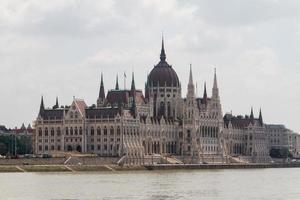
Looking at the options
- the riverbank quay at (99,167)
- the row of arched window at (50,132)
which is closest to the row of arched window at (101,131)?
the row of arched window at (50,132)

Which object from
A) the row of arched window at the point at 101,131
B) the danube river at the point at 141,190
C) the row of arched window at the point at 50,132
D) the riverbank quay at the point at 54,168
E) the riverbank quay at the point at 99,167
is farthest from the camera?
the row of arched window at the point at 50,132

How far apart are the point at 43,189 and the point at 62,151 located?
86.8 meters

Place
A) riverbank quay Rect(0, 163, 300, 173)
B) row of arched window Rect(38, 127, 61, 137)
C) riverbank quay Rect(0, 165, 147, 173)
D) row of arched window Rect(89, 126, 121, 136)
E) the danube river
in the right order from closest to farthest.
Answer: the danube river, riverbank quay Rect(0, 165, 147, 173), riverbank quay Rect(0, 163, 300, 173), row of arched window Rect(89, 126, 121, 136), row of arched window Rect(38, 127, 61, 137)

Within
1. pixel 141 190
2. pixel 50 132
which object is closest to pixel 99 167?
pixel 50 132

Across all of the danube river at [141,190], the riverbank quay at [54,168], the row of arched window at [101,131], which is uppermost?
the row of arched window at [101,131]

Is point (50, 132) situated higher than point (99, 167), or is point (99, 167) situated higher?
point (50, 132)

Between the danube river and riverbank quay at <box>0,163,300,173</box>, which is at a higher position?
riverbank quay at <box>0,163,300,173</box>

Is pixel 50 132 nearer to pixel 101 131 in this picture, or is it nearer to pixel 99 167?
pixel 101 131

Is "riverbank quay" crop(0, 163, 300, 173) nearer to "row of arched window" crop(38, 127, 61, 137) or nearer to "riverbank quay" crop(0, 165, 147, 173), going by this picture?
"riverbank quay" crop(0, 165, 147, 173)

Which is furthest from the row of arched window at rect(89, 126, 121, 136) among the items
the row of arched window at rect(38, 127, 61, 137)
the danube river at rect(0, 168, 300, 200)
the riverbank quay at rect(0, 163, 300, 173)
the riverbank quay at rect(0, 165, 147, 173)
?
the danube river at rect(0, 168, 300, 200)

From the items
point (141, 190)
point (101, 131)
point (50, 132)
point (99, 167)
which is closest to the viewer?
point (141, 190)

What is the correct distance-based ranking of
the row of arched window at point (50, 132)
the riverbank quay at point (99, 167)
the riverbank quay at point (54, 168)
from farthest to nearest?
the row of arched window at point (50, 132) → the riverbank quay at point (99, 167) → the riverbank quay at point (54, 168)

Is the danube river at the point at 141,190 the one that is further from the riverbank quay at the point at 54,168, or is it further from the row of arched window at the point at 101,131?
the row of arched window at the point at 101,131

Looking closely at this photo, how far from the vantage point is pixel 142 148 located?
187 metres
